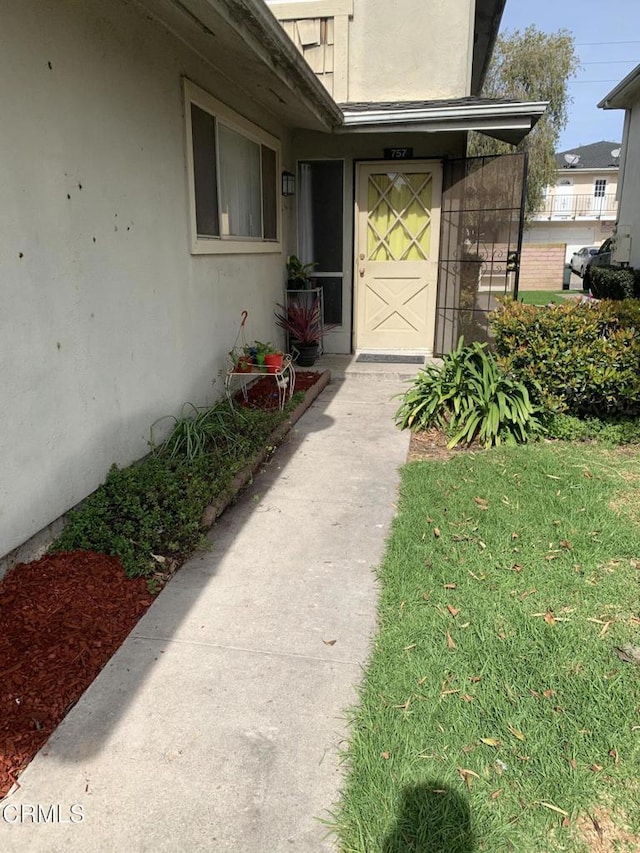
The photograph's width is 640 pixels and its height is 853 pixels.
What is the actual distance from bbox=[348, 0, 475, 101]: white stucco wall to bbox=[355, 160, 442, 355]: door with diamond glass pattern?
91 centimetres

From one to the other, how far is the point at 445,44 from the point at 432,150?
1205 millimetres

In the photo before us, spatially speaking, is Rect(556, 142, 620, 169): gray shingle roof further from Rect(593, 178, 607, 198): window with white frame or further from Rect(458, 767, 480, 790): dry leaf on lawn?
Rect(458, 767, 480, 790): dry leaf on lawn

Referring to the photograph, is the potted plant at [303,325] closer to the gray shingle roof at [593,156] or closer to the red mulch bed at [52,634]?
the red mulch bed at [52,634]

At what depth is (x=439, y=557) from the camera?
354 cm

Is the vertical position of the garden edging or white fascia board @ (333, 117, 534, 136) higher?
white fascia board @ (333, 117, 534, 136)

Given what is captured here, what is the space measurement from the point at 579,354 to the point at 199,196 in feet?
11.2

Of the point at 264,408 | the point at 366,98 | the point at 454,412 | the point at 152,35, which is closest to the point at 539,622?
the point at 454,412

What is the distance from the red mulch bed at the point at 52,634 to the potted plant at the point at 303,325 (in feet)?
16.9

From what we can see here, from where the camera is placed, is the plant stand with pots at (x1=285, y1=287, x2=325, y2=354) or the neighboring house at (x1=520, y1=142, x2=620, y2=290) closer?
the plant stand with pots at (x1=285, y1=287, x2=325, y2=354)

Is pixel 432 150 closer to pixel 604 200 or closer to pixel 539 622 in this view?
pixel 539 622

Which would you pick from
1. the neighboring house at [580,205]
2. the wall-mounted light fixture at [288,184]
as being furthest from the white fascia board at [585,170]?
the wall-mounted light fixture at [288,184]

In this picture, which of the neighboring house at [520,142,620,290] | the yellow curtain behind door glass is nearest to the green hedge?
the yellow curtain behind door glass

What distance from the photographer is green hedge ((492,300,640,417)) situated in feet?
16.8

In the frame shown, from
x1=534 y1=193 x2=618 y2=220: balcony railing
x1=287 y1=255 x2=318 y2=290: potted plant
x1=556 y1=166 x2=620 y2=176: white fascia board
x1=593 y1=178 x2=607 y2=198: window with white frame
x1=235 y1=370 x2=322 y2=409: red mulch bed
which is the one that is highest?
x1=556 y1=166 x2=620 y2=176: white fascia board
